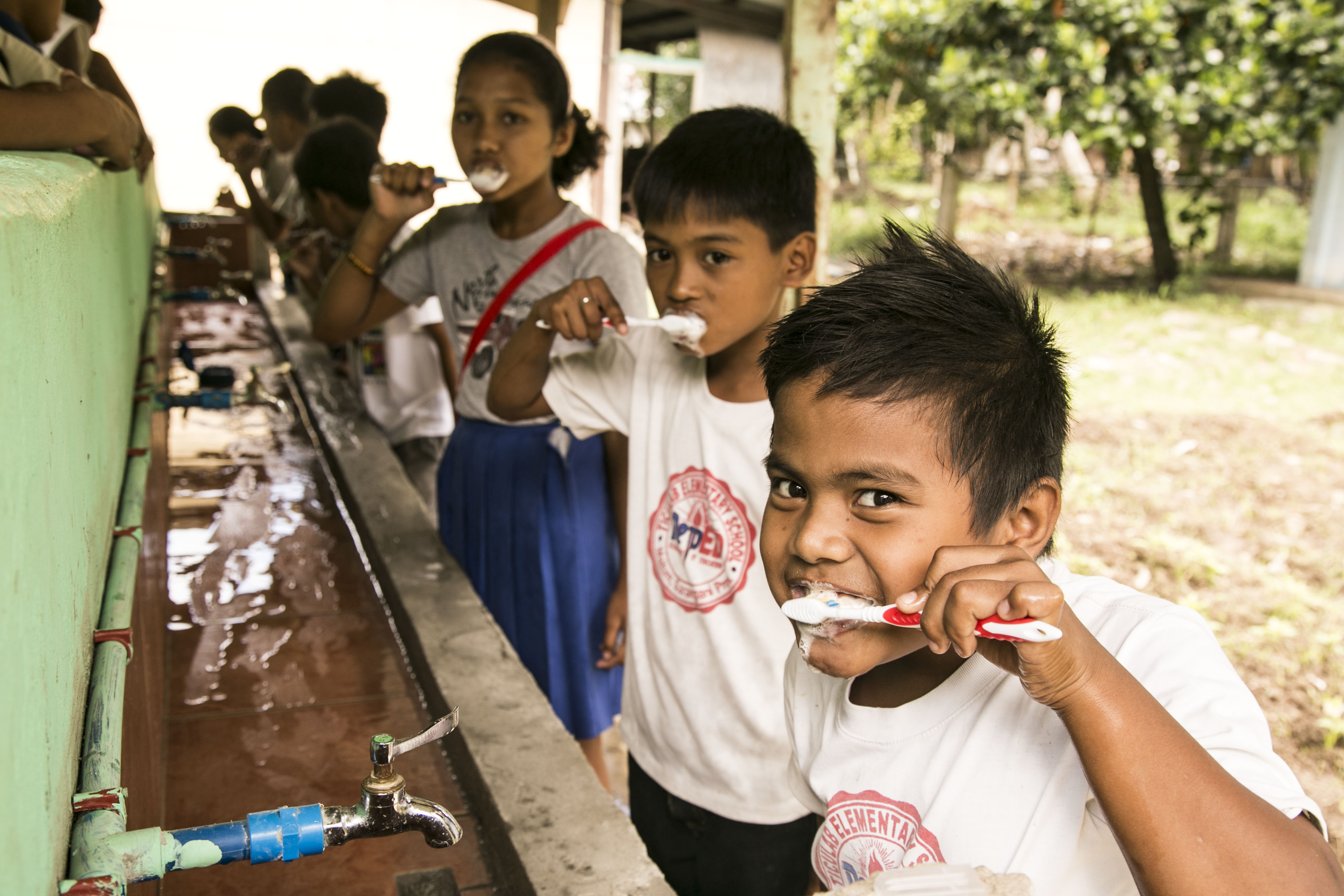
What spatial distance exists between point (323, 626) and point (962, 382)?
1.60m

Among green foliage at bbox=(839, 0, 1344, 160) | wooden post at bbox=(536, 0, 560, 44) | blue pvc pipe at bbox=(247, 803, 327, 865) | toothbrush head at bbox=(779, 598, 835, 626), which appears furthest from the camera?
green foliage at bbox=(839, 0, 1344, 160)

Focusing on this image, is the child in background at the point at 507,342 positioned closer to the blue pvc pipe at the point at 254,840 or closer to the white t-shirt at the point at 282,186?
the blue pvc pipe at the point at 254,840

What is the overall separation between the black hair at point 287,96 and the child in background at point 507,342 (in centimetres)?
295

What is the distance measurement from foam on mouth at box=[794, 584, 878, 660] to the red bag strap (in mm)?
1588

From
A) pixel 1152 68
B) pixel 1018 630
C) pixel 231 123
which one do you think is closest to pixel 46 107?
pixel 1018 630

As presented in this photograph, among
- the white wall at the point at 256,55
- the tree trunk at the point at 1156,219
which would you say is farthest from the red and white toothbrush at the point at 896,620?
the tree trunk at the point at 1156,219

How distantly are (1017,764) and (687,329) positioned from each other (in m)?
0.92

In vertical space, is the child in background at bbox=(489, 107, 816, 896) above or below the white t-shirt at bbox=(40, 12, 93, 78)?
below

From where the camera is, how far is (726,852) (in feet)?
5.89

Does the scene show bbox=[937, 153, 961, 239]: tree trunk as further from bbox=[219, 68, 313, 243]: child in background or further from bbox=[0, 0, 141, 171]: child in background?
bbox=[0, 0, 141, 171]: child in background

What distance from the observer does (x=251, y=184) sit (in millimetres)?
5598

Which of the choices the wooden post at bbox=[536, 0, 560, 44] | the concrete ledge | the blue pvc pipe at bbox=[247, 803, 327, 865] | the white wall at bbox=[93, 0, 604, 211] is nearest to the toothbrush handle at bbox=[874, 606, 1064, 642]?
the blue pvc pipe at bbox=[247, 803, 327, 865]

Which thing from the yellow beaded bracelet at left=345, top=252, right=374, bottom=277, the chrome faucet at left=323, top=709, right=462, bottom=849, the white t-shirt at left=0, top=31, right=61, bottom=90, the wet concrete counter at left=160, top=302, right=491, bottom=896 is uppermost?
the white t-shirt at left=0, top=31, right=61, bottom=90

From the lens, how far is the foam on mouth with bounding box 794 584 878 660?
1037 mm
